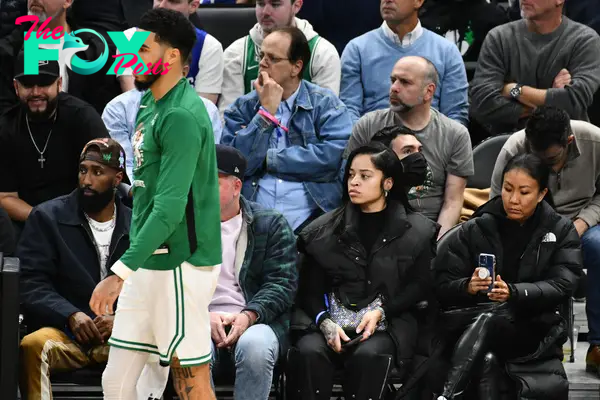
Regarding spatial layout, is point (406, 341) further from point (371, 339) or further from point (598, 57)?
point (598, 57)

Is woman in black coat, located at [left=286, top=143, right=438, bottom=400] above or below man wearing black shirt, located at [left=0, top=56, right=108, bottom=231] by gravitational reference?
below

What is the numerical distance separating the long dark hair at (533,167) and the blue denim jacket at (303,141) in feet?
3.48

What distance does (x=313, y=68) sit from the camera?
7223 millimetres

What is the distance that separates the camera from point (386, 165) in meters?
5.69

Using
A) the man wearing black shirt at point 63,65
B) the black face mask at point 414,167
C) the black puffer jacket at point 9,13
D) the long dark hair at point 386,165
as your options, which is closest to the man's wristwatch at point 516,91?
the black face mask at point 414,167

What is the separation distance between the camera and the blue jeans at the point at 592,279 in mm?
6074

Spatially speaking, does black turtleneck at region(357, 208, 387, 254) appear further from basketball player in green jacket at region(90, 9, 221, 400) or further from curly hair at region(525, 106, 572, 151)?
basketball player in green jacket at region(90, 9, 221, 400)

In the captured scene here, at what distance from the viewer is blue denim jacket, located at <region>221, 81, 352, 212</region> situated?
6402 millimetres

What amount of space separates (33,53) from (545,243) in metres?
3.26

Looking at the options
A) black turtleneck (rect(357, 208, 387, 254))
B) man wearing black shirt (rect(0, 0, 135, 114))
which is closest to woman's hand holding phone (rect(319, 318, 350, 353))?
black turtleneck (rect(357, 208, 387, 254))

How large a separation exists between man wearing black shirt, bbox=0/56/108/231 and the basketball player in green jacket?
219 cm

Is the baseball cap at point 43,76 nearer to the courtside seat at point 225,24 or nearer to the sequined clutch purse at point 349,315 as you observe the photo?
the courtside seat at point 225,24

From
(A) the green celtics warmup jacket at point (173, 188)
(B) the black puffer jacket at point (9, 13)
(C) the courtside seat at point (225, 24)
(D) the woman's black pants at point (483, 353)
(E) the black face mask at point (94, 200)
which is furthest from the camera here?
(C) the courtside seat at point (225, 24)

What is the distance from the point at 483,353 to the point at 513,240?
598 millimetres
